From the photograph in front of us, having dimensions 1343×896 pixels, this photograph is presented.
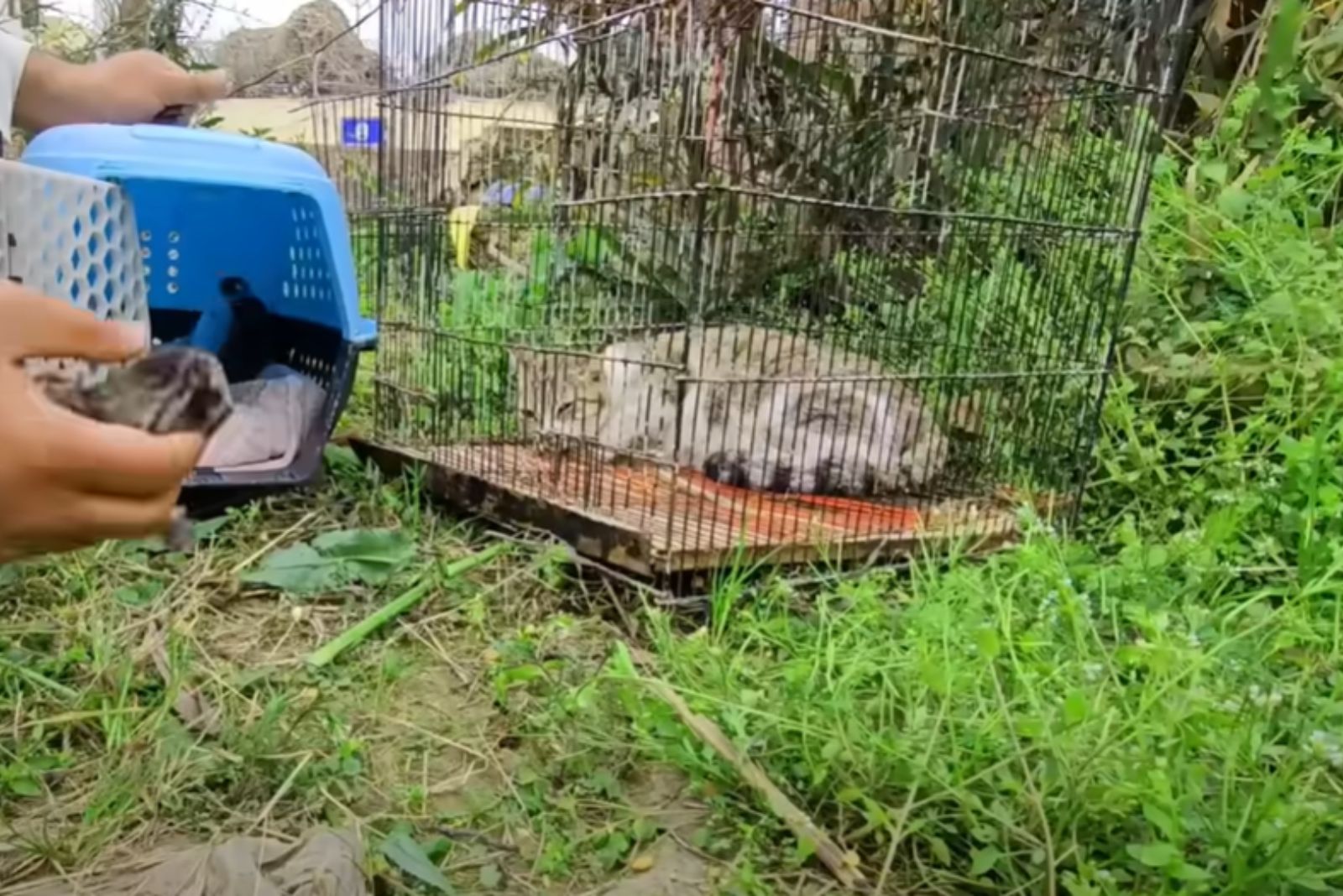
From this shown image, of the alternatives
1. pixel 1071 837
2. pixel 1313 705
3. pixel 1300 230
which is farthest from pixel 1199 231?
pixel 1071 837

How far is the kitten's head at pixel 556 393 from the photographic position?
2070 millimetres

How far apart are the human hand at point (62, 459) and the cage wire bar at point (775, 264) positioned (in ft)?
3.51

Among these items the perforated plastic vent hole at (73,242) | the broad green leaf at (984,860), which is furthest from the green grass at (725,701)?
the perforated plastic vent hole at (73,242)

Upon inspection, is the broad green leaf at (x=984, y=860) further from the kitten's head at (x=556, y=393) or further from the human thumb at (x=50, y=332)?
the kitten's head at (x=556, y=393)

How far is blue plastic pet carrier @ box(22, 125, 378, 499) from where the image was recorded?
1.65 metres

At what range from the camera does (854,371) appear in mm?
1993

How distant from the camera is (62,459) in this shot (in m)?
0.62

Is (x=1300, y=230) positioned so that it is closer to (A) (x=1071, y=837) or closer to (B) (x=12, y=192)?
(A) (x=1071, y=837)

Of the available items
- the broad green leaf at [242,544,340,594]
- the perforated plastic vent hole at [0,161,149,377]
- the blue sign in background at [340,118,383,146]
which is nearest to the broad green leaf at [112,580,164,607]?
the broad green leaf at [242,544,340,594]

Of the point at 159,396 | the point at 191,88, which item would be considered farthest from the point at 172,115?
the point at 159,396

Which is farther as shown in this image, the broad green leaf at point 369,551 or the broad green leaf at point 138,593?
the broad green leaf at point 369,551

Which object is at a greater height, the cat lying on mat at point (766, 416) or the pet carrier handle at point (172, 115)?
the pet carrier handle at point (172, 115)

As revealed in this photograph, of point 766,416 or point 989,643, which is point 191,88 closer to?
point 766,416

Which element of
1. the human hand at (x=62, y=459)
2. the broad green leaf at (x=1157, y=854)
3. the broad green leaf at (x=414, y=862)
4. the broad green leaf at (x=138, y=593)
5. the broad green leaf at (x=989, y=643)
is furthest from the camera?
the broad green leaf at (x=138, y=593)
